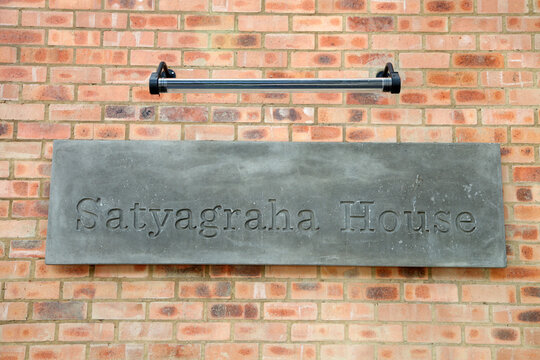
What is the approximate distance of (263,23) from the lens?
2104mm

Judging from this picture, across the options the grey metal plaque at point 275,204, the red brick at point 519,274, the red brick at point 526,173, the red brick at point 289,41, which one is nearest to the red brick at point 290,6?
the red brick at point 289,41

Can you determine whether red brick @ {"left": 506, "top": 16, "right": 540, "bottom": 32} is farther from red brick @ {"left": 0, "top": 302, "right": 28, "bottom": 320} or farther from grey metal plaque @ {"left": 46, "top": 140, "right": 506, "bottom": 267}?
red brick @ {"left": 0, "top": 302, "right": 28, "bottom": 320}

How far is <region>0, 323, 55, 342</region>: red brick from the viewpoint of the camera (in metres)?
1.94

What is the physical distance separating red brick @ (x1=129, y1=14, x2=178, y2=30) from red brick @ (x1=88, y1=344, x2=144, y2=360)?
1.27 metres

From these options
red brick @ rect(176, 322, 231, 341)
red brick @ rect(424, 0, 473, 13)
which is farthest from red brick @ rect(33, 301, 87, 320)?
red brick @ rect(424, 0, 473, 13)

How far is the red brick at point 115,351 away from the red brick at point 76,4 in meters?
1.35

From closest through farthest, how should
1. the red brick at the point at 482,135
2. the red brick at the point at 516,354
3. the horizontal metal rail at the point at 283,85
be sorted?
the horizontal metal rail at the point at 283,85 → the red brick at the point at 516,354 → the red brick at the point at 482,135

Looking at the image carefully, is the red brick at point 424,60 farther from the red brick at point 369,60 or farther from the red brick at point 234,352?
the red brick at point 234,352

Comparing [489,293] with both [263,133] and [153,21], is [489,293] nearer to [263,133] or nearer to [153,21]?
[263,133]

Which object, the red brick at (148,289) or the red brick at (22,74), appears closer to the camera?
the red brick at (148,289)

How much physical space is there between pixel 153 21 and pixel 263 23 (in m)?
0.45

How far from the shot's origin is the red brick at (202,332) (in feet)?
6.38

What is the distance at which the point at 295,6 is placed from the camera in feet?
6.93

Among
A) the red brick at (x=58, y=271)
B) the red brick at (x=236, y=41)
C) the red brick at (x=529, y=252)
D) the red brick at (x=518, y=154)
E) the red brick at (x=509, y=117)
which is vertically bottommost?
the red brick at (x=58, y=271)
